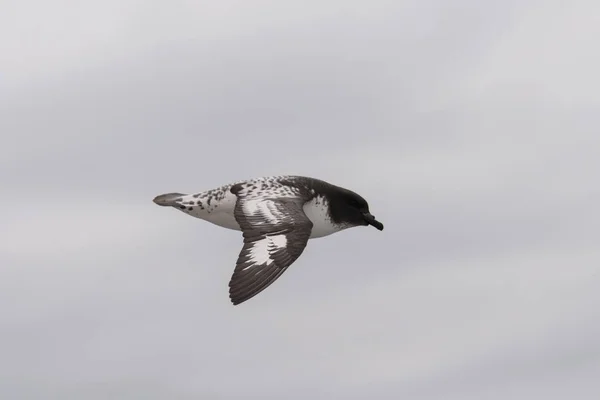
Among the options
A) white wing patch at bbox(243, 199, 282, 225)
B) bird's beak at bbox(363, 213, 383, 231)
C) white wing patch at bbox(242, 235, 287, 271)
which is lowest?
white wing patch at bbox(242, 235, 287, 271)

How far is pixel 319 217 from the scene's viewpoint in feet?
84.2

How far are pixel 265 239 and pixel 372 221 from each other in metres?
5.01

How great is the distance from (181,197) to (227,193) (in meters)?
1.38

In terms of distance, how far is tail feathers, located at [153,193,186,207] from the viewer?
26.1 metres

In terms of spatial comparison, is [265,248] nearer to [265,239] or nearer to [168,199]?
[265,239]

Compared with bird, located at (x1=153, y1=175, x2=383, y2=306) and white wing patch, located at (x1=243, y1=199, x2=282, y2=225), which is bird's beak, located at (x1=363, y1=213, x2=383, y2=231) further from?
white wing patch, located at (x1=243, y1=199, x2=282, y2=225)

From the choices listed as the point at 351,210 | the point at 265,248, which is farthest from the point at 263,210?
the point at 351,210

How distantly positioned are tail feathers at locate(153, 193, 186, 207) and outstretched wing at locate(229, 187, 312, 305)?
188 centimetres

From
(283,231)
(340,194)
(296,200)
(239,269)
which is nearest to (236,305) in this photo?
(239,269)

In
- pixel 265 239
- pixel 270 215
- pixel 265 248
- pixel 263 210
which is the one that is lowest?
pixel 265 248

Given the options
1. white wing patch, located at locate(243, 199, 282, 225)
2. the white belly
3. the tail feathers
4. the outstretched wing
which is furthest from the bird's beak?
the tail feathers

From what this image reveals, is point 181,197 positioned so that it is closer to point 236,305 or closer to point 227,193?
point 227,193

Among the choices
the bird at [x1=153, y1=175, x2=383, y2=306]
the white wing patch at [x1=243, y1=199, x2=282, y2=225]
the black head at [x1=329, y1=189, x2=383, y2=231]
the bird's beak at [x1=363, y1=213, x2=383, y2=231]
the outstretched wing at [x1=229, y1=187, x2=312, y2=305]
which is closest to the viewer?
the outstretched wing at [x1=229, y1=187, x2=312, y2=305]

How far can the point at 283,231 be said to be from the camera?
22.6m
